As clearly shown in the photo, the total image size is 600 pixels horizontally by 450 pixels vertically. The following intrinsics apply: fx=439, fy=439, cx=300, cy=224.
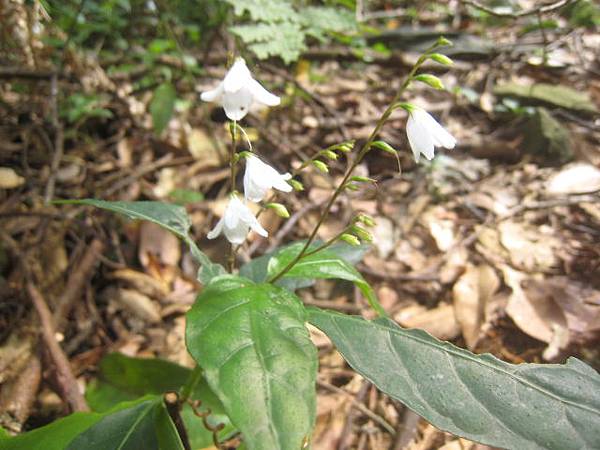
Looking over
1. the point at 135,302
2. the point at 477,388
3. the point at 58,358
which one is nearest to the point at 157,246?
the point at 135,302

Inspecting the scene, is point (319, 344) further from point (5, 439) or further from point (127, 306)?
point (5, 439)

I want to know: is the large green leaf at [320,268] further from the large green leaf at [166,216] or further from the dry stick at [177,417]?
the dry stick at [177,417]

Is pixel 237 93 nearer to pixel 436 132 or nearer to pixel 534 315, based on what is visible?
pixel 436 132

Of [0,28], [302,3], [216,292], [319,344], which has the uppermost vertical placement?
[302,3]

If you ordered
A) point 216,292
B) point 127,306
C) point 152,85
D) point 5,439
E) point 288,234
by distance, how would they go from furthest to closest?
point 152,85, point 288,234, point 127,306, point 5,439, point 216,292

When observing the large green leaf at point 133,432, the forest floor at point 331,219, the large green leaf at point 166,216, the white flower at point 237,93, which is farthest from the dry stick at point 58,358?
the white flower at point 237,93

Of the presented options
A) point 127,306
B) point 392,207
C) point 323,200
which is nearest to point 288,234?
point 323,200
